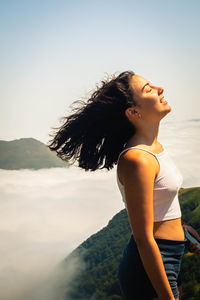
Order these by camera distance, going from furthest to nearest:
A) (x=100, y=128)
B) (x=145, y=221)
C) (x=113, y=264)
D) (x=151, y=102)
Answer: (x=113, y=264)
(x=100, y=128)
(x=151, y=102)
(x=145, y=221)

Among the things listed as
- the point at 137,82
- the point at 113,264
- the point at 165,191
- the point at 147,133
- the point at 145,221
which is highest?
the point at 137,82

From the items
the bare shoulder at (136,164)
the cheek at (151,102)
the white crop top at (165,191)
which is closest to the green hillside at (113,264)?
the white crop top at (165,191)

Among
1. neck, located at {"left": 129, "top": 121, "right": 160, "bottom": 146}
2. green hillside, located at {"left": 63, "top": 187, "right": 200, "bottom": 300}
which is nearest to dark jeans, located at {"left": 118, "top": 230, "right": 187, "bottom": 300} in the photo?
neck, located at {"left": 129, "top": 121, "right": 160, "bottom": 146}

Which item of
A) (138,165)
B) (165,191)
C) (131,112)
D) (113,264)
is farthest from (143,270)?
(113,264)

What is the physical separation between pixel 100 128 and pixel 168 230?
123 cm

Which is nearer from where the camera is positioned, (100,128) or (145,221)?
(145,221)

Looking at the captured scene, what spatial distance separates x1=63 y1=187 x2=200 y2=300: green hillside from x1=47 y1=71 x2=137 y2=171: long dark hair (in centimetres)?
6445

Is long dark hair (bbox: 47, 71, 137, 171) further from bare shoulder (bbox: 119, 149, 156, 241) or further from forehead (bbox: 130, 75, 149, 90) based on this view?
bare shoulder (bbox: 119, 149, 156, 241)

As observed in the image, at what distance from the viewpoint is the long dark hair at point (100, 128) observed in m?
2.89

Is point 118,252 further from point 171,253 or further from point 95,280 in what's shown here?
point 171,253

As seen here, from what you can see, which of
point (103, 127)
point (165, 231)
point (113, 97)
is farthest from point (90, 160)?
point (165, 231)

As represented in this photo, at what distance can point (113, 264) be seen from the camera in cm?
10819

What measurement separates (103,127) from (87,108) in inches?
10.7

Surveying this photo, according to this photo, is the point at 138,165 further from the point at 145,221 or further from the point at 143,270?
the point at 143,270
